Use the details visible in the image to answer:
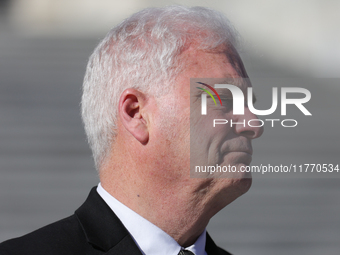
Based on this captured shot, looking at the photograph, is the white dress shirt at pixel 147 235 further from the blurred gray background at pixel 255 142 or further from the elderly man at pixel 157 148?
the blurred gray background at pixel 255 142

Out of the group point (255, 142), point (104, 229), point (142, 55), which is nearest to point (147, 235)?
point (104, 229)

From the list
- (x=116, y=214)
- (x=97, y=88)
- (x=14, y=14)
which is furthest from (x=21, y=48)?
(x=116, y=214)

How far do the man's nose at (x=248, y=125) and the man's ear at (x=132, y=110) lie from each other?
1.19 feet

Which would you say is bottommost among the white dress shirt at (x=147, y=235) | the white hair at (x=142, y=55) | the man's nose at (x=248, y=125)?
the white dress shirt at (x=147, y=235)

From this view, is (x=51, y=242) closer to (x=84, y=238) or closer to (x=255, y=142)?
(x=84, y=238)

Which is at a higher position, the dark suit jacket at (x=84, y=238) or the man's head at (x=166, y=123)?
the man's head at (x=166, y=123)

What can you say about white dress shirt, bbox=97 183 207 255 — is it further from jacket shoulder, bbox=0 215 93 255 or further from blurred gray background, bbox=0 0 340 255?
blurred gray background, bbox=0 0 340 255

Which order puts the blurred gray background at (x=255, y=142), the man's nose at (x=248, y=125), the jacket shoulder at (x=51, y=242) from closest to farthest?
the jacket shoulder at (x=51, y=242)
the man's nose at (x=248, y=125)
the blurred gray background at (x=255, y=142)

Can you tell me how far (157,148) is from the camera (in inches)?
59.4

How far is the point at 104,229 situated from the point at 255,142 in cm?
330

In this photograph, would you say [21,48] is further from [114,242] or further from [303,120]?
[114,242]

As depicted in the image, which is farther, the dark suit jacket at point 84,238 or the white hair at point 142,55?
the white hair at point 142,55

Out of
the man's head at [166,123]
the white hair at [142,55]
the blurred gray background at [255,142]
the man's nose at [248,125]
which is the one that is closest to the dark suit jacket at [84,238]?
the man's head at [166,123]

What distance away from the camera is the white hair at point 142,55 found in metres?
1.57
